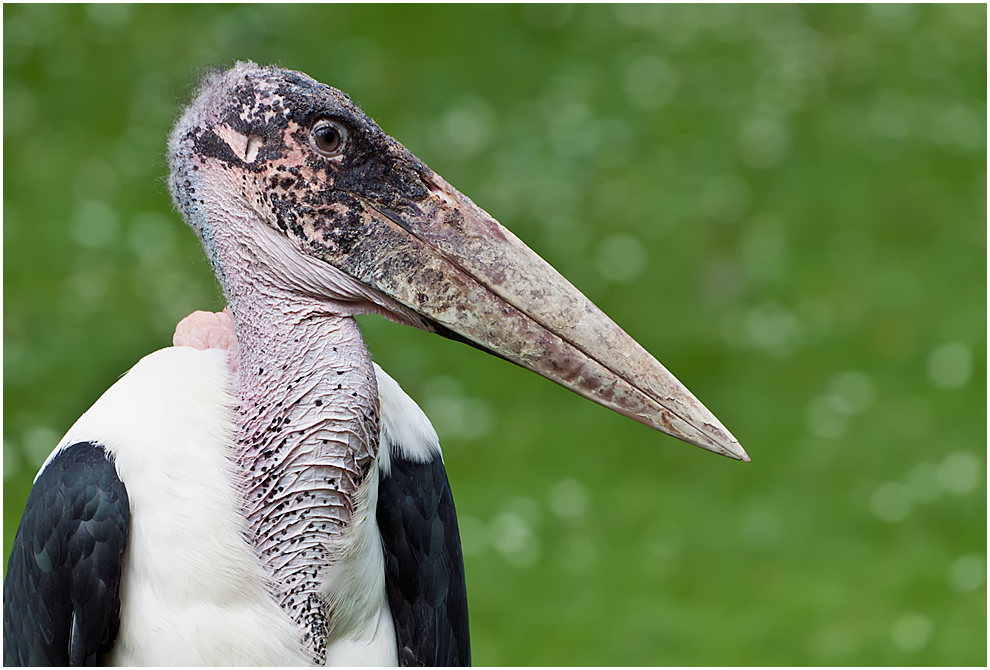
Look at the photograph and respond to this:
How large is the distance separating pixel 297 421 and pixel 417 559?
565 mm

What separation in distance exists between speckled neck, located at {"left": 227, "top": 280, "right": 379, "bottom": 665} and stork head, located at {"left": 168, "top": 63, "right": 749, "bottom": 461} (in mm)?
88

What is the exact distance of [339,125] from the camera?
7.31 feet

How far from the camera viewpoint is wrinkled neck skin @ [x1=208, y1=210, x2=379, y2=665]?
7.47ft

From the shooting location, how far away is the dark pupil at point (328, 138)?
7.30 feet

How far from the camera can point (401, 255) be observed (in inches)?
89.2

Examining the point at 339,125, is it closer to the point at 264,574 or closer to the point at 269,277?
the point at 269,277

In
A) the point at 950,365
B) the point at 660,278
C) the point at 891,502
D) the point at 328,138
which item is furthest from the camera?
the point at 660,278

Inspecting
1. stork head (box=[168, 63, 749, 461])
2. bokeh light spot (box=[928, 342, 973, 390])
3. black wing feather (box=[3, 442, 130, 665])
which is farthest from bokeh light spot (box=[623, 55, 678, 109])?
black wing feather (box=[3, 442, 130, 665])

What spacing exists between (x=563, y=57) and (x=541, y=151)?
1.10 meters


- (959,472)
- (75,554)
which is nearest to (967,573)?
(959,472)

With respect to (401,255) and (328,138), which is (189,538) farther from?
(328,138)

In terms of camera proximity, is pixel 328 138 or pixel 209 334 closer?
pixel 328 138

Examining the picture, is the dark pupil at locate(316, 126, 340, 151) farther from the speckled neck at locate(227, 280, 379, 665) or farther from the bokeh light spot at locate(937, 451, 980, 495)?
the bokeh light spot at locate(937, 451, 980, 495)

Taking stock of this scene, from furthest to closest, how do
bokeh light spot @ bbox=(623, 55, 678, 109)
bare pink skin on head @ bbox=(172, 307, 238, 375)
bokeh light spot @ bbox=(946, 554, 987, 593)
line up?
bokeh light spot @ bbox=(623, 55, 678, 109)
bokeh light spot @ bbox=(946, 554, 987, 593)
bare pink skin on head @ bbox=(172, 307, 238, 375)
